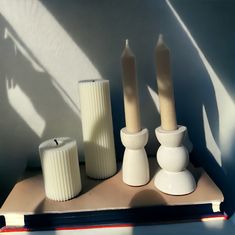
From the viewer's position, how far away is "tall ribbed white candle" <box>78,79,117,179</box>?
1.76ft

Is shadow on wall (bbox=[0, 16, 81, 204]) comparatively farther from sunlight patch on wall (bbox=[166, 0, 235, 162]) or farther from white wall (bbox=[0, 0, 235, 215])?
sunlight patch on wall (bbox=[166, 0, 235, 162])

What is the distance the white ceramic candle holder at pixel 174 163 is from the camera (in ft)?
1.66

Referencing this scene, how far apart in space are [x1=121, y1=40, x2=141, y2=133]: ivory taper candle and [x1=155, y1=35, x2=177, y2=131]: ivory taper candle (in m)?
0.04

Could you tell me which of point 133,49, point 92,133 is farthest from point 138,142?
point 133,49

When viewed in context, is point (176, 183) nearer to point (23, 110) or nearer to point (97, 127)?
point (97, 127)

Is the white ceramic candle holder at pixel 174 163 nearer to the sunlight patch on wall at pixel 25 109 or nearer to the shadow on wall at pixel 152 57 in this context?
the shadow on wall at pixel 152 57

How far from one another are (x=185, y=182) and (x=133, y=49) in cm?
27

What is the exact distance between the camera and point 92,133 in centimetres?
56

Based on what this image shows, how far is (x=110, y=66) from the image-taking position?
0.61 m

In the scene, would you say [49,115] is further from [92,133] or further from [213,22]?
[213,22]

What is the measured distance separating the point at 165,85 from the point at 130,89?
6cm

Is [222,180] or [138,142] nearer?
[138,142]

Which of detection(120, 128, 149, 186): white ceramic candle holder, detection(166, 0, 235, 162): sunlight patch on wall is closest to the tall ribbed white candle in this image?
detection(120, 128, 149, 186): white ceramic candle holder

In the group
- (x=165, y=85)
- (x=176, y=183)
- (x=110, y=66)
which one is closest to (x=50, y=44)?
(x=110, y=66)
